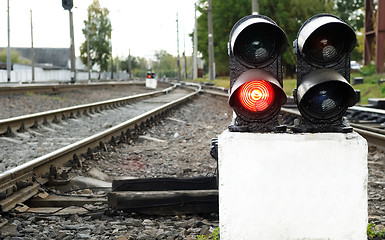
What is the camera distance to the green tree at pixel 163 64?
408ft

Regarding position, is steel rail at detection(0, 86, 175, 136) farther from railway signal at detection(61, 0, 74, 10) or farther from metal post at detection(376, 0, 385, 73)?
metal post at detection(376, 0, 385, 73)

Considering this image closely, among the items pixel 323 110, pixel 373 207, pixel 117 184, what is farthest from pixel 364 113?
pixel 323 110

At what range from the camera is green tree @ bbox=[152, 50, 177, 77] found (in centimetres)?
12438

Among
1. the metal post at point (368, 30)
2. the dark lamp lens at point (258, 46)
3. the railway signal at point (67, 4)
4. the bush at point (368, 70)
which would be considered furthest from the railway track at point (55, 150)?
the metal post at point (368, 30)

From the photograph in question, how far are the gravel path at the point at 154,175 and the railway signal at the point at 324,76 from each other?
4.06 ft

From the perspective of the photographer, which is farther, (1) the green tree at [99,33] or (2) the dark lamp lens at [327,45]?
(1) the green tree at [99,33]

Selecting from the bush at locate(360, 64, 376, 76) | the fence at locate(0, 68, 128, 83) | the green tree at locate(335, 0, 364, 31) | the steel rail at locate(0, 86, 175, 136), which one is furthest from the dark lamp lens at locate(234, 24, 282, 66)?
the green tree at locate(335, 0, 364, 31)

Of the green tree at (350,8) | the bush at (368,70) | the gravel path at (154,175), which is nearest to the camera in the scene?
the gravel path at (154,175)

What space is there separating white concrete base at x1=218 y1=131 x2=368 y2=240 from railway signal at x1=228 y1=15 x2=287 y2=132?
112 millimetres

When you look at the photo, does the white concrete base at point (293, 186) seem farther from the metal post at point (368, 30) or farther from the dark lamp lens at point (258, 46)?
the metal post at point (368, 30)

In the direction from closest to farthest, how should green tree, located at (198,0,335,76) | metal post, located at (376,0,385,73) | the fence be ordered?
metal post, located at (376,0,385,73) → green tree, located at (198,0,335,76) → the fence

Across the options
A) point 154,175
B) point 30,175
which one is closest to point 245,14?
point 154,175

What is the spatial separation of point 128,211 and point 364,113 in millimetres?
8507

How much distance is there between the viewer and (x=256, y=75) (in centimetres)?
249
